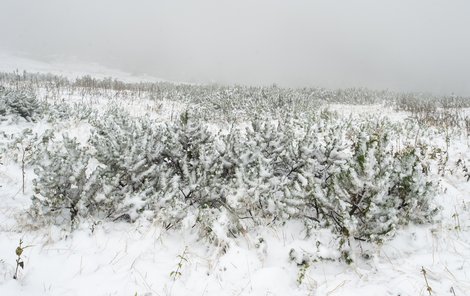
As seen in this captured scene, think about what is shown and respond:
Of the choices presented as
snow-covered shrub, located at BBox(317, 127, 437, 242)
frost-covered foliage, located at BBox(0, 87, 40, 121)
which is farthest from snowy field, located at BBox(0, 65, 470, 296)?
frost-covered foliage, located at BBox(0, 87, 40, 121)

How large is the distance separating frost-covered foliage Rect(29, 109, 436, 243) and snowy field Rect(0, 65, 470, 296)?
15 cm

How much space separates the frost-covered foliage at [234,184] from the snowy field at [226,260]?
152mm

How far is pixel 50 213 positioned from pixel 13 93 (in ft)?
27.4

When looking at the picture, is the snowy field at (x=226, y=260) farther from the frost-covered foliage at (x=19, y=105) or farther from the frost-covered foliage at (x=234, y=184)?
the frost-covered foliage at (x=19, y=105)

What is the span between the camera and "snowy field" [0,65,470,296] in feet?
9.06

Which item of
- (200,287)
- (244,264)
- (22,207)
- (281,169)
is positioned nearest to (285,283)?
(244,264)

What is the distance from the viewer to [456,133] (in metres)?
9.27

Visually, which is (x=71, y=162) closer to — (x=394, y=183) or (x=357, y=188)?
(x=357, y=188)

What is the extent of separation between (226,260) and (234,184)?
1.23 m

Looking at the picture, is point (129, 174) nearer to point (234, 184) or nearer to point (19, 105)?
point (234, 184)

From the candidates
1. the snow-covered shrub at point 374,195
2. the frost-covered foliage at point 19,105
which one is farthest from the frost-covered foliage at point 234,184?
the frost-covered foliage at point 19,105

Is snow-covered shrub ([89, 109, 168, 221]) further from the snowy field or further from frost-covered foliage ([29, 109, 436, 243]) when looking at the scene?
the snowy field

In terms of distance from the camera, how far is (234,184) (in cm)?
422

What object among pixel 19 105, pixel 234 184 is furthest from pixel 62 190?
pixel 19 105
